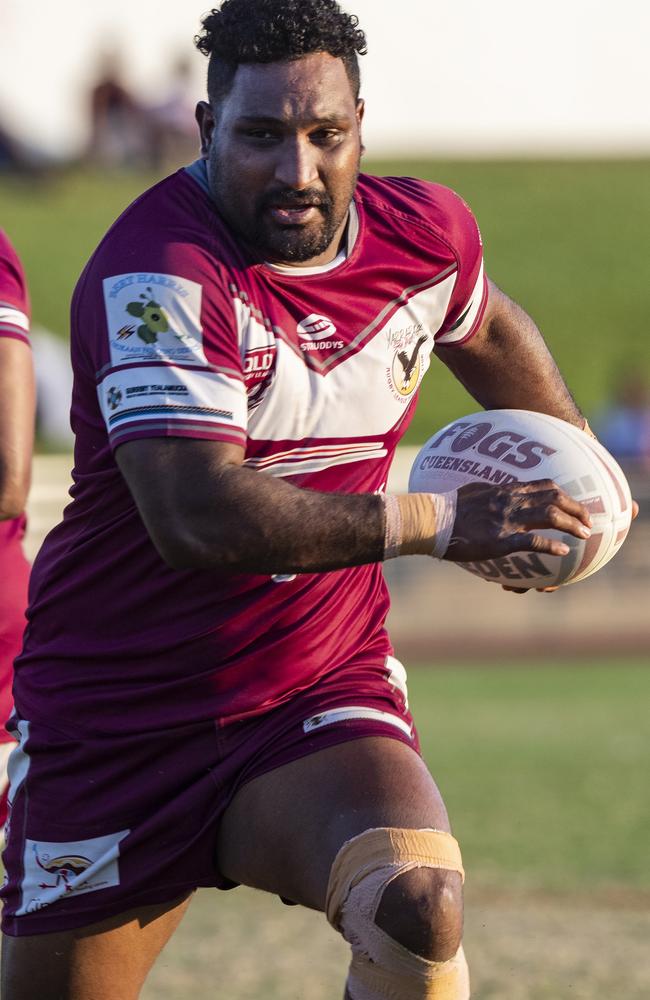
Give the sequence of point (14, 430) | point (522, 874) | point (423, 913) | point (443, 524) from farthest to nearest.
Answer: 1. point (522, 874)
2. point (14, 430)
3. point (443, 524)
4. point (423, 913)

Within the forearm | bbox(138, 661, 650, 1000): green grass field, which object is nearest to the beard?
the forearm

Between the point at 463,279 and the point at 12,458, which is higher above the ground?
the point at 463,279

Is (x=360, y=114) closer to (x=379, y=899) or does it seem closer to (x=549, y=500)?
(x=549, y=500)

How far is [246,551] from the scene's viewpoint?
3.77 meters

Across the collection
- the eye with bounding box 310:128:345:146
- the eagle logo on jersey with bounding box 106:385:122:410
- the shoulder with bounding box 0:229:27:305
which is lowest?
→ the shoulder with bounding box 0:229:27:305

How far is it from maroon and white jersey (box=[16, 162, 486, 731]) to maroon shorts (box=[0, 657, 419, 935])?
0.06 meters

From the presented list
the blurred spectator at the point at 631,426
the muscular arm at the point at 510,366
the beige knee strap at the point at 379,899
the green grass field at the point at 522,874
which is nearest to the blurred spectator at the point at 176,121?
the blurred spectator at the point at 631,426

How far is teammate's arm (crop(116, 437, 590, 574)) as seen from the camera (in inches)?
148

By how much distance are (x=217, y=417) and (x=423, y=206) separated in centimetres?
102

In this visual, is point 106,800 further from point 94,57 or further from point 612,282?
point 94,57

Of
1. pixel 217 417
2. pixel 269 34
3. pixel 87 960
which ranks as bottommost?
pixel 87 960

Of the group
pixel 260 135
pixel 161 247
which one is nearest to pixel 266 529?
pixel 161 247

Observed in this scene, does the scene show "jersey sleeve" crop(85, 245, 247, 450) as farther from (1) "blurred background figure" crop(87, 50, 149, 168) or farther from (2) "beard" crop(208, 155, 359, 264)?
(1) "blurred background figure" crop(87, 50, 149, 168)

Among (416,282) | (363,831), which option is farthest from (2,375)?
Answer: (363,831)
